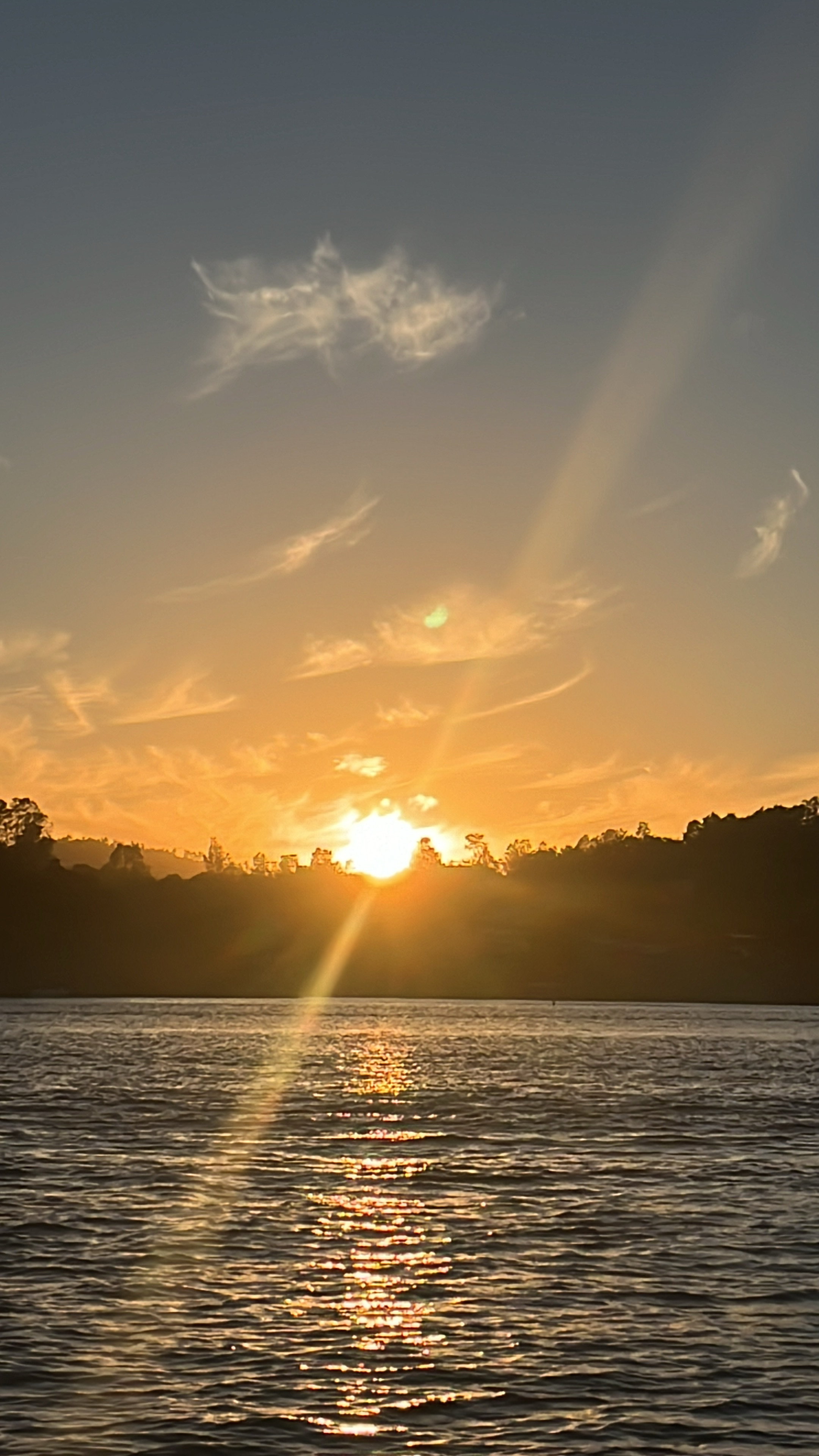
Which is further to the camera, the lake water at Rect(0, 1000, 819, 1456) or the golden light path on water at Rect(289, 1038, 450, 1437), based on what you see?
the golden light path on water at Rect(289, 1038, 450, 1437)

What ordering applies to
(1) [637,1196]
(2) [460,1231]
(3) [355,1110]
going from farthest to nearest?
(3) [355,1110]
(1) [637,1196]
(2) [460,1231]

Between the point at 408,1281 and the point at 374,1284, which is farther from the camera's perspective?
the point at 408,1281

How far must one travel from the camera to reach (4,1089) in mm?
87875

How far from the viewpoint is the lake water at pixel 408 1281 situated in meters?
23.9

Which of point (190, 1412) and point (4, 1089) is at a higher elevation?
point (4, 1089)

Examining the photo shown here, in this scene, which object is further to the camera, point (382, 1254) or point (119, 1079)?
point (119, 1079)

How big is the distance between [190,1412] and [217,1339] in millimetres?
4660

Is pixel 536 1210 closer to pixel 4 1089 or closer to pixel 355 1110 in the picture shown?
pixel 355 1110

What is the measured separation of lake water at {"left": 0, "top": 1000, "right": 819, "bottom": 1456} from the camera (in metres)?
23.9

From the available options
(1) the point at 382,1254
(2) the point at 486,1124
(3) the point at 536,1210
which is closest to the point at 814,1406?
(1) the point at 382,1254

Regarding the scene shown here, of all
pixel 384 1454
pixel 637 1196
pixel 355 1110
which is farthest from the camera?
pixel 355 1110

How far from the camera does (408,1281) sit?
3416cm

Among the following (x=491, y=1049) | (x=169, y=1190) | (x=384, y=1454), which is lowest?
(x=384, y=1454)

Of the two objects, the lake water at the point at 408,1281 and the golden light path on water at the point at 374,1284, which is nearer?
the lake water at the point at 408,1281
